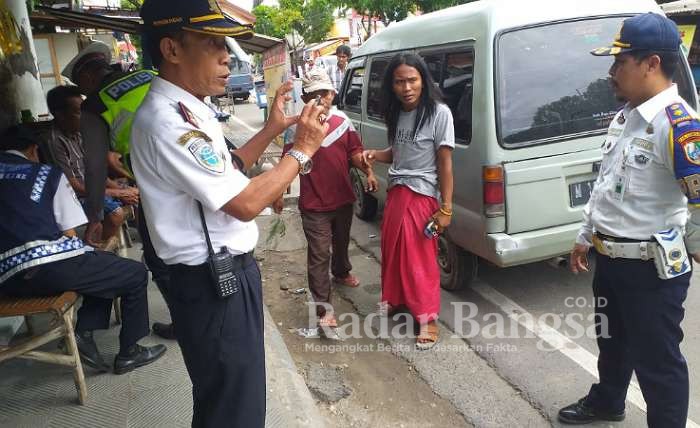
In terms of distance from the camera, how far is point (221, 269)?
1.44 m

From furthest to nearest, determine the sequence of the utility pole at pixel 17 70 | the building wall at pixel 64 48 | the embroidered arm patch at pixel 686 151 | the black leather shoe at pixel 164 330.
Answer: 1. the building wall at pixel 64 48
2. the utility pole at pixel 17 70
3. the black leather shoe at pixel 164 330
4. the embroidered arm patch at pixel 686 151

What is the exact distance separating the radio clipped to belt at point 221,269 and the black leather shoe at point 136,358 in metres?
1.47

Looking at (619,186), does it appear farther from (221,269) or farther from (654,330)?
(221,269)

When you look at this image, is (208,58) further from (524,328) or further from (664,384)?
(524,328)

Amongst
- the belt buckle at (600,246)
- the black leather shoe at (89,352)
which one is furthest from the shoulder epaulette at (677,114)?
the black leather shoe at (89,352)

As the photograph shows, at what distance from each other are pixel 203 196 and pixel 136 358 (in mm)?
1721

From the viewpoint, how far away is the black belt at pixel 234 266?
1465 mm

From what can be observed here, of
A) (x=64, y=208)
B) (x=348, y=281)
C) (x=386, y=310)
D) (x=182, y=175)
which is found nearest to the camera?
(x=182, y=175)

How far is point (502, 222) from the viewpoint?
10.3 feet

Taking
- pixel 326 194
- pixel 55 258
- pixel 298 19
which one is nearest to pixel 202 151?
pixel 55 258

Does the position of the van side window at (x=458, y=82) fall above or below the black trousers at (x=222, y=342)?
above

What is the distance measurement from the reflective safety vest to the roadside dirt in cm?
166

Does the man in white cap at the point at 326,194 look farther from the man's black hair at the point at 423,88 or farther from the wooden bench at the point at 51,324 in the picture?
the wooden bench at the point at 51,324

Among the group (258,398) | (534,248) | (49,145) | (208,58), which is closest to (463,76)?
(534,248)
